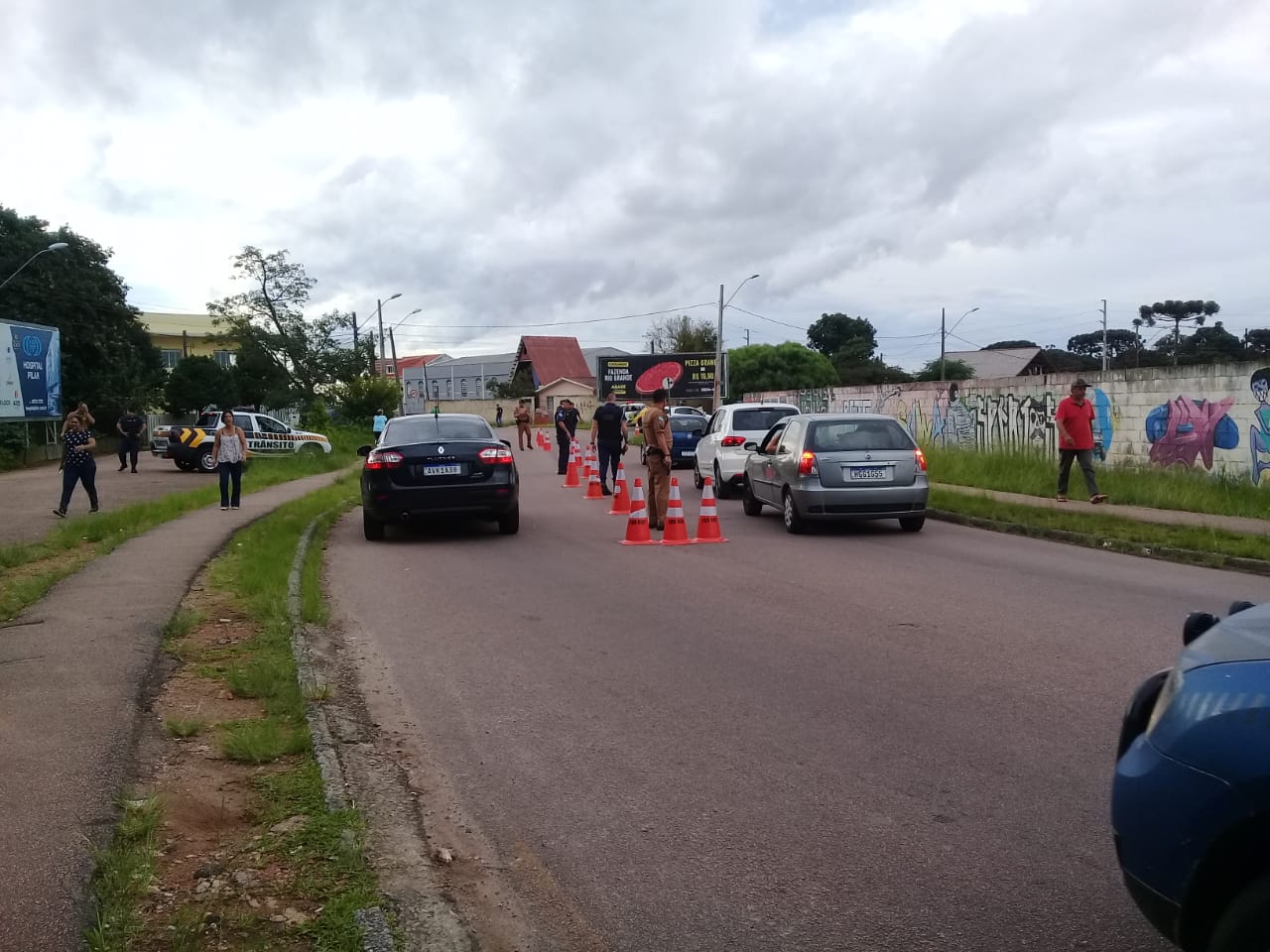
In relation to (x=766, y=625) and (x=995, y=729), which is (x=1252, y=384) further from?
(x=995, y=729)

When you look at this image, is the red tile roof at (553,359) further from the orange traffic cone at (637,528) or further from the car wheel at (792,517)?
the orange traffic cone at (637,528)

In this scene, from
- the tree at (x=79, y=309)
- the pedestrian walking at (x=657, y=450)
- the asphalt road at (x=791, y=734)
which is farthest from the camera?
the tree at (x=79, y=309)

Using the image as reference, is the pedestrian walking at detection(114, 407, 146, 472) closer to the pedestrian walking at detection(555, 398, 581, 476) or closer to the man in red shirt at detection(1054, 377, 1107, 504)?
the pedestrian walking at detection(555, 398, 581, 476)

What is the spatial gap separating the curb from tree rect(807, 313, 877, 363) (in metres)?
78.4

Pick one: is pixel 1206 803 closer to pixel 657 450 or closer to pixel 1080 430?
pixel 657 450

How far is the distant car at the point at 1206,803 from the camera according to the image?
239cm

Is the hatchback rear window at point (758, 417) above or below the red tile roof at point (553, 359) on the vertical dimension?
below

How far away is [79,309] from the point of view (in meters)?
50.3

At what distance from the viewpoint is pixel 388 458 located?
1316 centimetres

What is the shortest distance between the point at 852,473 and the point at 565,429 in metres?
11.9

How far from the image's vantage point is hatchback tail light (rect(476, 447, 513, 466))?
43.8 ft

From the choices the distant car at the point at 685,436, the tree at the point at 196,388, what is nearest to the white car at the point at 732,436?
the distant car at the point at 685,436

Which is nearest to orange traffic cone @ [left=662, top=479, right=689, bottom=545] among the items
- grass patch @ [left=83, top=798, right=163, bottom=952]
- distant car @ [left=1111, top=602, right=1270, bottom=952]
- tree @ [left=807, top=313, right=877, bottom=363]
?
grass patch @ [left=83, top=798, right=163, bottom=952]

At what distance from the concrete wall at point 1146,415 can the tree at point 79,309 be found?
3898 centimetres
